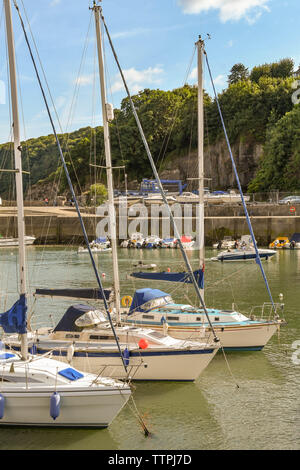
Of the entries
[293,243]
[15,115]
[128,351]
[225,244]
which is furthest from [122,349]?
[293,243]

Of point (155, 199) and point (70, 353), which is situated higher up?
point (155, 199)

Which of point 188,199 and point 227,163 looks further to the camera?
point 227,163

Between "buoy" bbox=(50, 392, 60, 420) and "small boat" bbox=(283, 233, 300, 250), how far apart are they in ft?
149

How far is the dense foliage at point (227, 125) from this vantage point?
7162cm

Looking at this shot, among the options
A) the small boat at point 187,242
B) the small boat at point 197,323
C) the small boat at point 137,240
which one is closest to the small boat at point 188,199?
the small boat at point 137,240

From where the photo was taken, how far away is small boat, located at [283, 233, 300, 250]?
53.2 meters

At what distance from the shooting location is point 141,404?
45.0 feet

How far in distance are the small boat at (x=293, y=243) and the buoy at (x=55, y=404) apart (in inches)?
1793

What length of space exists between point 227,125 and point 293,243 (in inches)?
1493

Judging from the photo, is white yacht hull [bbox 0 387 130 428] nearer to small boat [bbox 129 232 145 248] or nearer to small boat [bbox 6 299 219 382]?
small boat [bbox 6 299 219 382]

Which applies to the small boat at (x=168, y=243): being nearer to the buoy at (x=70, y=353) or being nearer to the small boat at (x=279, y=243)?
the small boat at (x=279, y=243)

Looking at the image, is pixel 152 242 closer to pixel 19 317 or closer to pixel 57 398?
pixel 19 317

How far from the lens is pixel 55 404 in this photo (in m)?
11.1

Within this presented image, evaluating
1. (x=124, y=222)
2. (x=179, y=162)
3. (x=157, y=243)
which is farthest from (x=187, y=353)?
(x=179, y=162)
